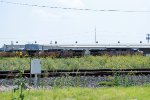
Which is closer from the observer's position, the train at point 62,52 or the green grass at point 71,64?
the green grass at point 71,64

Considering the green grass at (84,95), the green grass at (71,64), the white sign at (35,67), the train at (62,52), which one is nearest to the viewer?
the green grass at (84,95)

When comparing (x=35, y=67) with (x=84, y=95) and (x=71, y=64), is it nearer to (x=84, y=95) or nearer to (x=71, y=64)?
(x=84, y=95)

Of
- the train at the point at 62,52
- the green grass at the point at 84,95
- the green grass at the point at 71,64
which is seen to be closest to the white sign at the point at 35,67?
the green grass at the point at 84,95

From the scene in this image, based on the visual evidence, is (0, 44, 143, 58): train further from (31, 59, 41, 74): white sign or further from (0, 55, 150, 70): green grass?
(31, 59, 41, 74): white sign

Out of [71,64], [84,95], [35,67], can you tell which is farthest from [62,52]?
[84,95]

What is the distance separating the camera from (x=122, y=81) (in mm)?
14859

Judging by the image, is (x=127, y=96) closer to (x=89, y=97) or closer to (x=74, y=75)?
(x=89, y=97)

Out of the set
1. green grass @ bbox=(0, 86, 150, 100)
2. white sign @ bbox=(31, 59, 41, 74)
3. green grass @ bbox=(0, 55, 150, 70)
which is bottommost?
green grass @ bbox=(0, 86, 150, 100)

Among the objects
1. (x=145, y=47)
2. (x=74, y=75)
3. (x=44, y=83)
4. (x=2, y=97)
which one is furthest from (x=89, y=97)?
(x=145, y=47)

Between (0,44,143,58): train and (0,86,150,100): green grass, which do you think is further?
(0,44,143,58): train

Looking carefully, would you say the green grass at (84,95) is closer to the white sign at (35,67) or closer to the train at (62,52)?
the white sign at (35,67)

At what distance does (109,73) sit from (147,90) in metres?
6.90

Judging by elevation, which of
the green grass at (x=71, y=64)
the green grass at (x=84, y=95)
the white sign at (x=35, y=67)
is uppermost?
the white sign at (x=35, y=67)

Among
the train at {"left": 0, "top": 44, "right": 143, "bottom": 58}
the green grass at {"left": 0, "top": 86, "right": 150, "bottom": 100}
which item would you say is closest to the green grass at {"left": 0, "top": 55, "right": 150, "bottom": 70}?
the train at {"left": 0, "top": 44, "right": 143, "bottom": 58}
